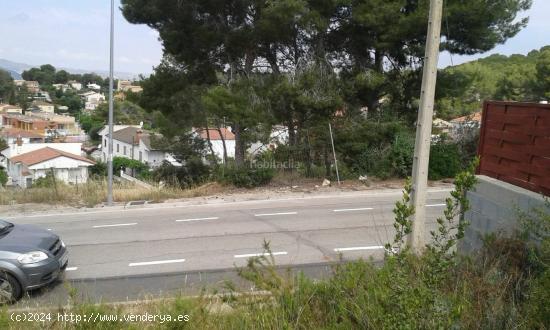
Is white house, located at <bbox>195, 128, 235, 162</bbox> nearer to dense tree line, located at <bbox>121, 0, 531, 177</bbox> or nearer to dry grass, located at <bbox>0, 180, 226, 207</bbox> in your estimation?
dense tree line, located at <bbox>121, 0, 531, 177</bbox>

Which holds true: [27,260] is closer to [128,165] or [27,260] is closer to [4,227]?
[4,227]

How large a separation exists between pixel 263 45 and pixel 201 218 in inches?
421

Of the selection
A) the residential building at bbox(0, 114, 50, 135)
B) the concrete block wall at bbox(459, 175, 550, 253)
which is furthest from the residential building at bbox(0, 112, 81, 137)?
the concrete block wall at bbox(459, 175, 550, 253)

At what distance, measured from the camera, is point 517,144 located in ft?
21.0

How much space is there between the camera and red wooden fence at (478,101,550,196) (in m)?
5.87

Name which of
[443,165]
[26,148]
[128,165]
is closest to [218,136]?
[128,165]

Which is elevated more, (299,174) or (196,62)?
(196,62)

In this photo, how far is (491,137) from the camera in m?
7.02

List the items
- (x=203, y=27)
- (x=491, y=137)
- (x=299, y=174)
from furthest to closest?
1. (x=203, y=27)
2. (x=299, y=174)
3. (x=491, y=137)

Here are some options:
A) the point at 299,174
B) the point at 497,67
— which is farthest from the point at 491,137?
the point at 497,67

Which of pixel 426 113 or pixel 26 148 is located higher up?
pixel 426 113

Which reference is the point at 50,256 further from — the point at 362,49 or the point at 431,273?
the point at 362,49

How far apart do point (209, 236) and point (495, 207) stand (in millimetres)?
5995

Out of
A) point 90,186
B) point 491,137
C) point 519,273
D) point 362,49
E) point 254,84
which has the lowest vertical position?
point 90,186
